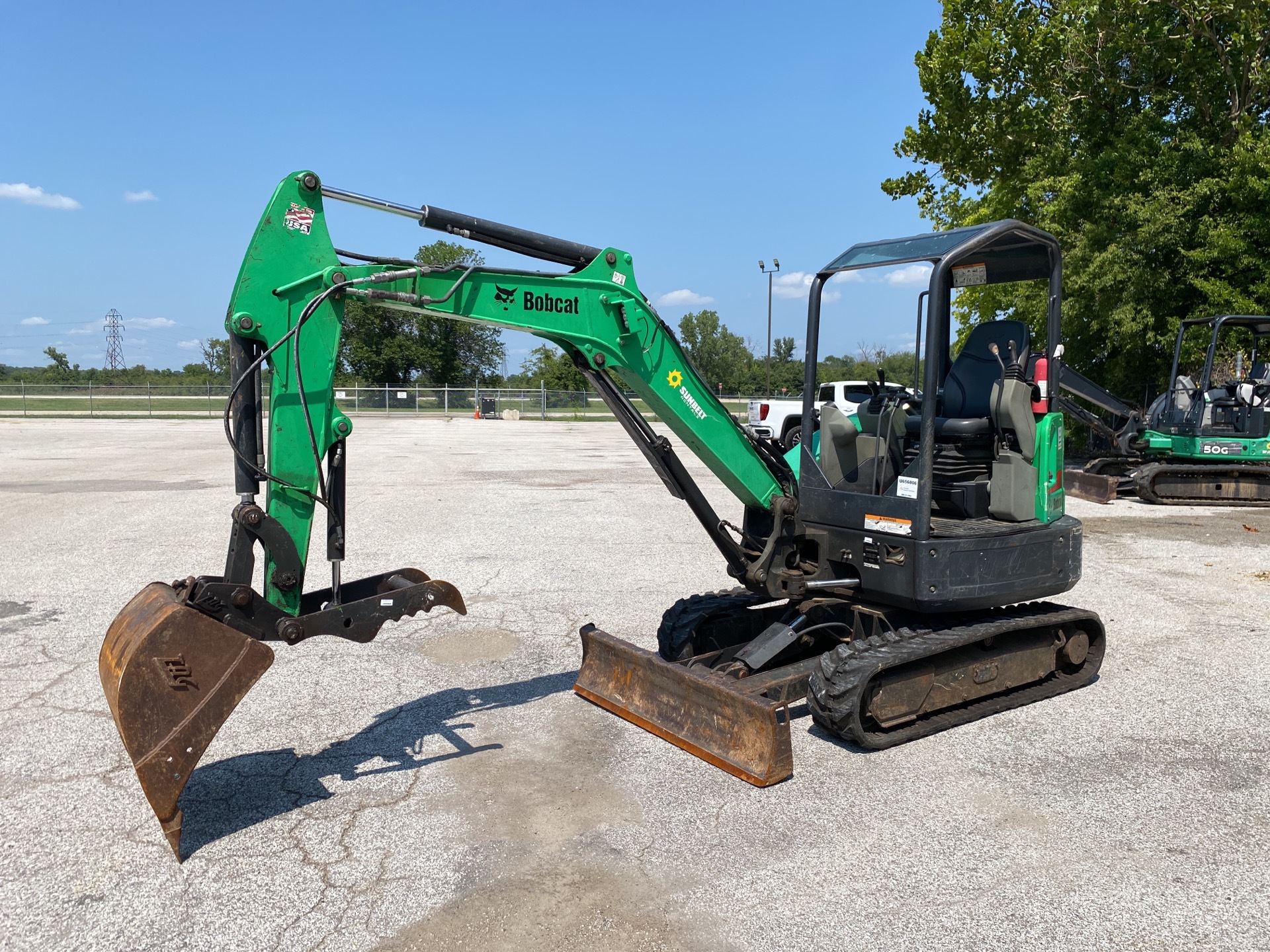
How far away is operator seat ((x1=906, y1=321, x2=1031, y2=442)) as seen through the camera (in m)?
5.86

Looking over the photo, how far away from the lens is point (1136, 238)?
1791 centimetres

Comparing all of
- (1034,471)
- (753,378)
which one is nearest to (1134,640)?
(1034,471)

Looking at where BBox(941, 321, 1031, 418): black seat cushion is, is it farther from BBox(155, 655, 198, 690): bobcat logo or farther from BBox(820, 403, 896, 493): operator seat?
BBox(155, 655, 198, 690): bobcat logo

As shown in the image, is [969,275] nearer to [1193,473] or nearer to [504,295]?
[504,295]

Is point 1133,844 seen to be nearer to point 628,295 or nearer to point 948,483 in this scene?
point 948,483

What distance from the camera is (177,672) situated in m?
4.03

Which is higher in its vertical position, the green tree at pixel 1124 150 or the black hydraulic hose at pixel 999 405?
the green tree at pixel 1124 150

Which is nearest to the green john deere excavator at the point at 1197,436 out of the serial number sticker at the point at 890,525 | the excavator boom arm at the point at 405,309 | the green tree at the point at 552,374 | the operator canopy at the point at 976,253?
the operator canopy at the point at 976,253

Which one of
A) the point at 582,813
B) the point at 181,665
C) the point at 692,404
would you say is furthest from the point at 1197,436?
the point at 181,665

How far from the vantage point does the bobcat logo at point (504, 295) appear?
4871mm

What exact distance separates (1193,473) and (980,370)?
1155 centimetres

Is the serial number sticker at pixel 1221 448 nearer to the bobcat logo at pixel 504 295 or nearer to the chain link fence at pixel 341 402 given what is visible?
the bobcat logo at pixel 504 295

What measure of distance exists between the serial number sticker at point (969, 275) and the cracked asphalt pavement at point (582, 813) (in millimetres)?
2685

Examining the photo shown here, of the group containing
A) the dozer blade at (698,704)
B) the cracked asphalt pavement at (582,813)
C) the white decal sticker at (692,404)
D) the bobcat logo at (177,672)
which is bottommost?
the cracked asphalt pavement at (582,813)
